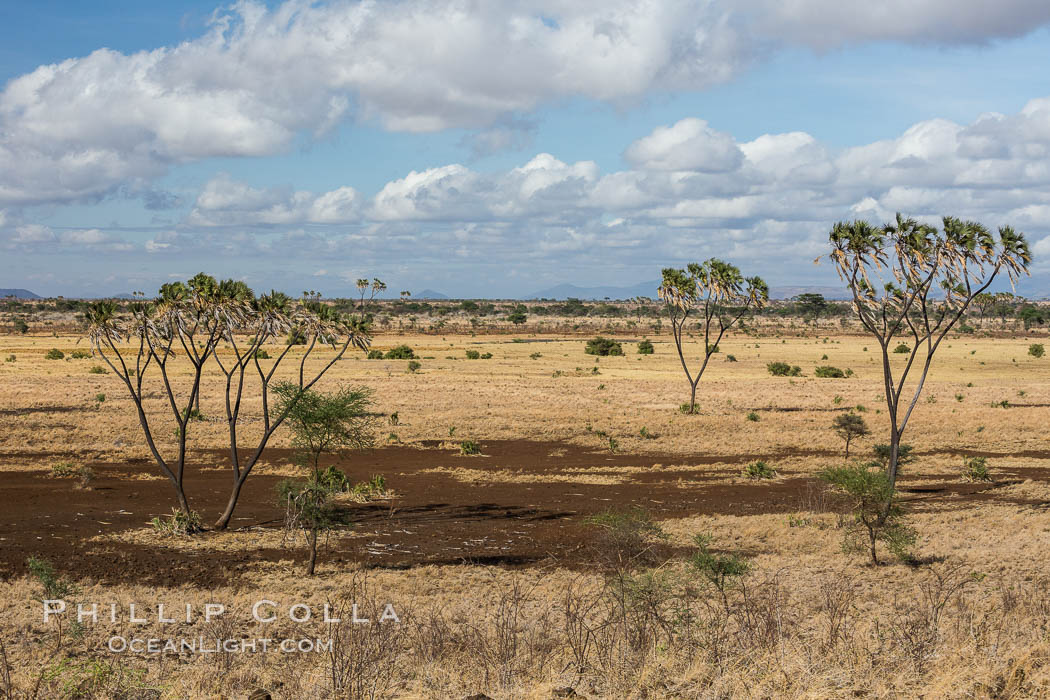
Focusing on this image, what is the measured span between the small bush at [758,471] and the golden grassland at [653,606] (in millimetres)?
824

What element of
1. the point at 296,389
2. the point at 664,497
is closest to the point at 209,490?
the point at 296,389

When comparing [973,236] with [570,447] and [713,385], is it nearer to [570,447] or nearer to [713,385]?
[570,447]

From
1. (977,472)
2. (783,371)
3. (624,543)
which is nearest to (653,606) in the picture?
(624,543)

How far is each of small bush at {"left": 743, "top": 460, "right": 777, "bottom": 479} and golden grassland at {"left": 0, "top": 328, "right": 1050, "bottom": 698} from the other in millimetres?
824

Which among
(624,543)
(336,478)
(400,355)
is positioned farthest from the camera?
(400,355)

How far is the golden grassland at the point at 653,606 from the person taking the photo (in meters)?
9.99

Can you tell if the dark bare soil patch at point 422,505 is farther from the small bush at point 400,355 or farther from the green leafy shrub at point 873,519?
the small bush at point 400,355

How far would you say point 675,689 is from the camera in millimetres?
9680

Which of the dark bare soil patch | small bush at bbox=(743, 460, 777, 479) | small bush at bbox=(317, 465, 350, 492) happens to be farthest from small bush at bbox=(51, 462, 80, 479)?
small bush at bbox=(743, 460, 777, 479)

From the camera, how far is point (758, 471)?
100 feet

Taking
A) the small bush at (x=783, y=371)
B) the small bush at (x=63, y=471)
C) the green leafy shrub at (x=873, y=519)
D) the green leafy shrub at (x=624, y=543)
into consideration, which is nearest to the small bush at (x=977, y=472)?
A: the green leafy shrub at (x=873, y=519)

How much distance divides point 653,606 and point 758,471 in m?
19.0

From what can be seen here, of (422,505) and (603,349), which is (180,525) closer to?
(422,505)

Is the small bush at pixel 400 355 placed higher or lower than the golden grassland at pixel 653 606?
higher
